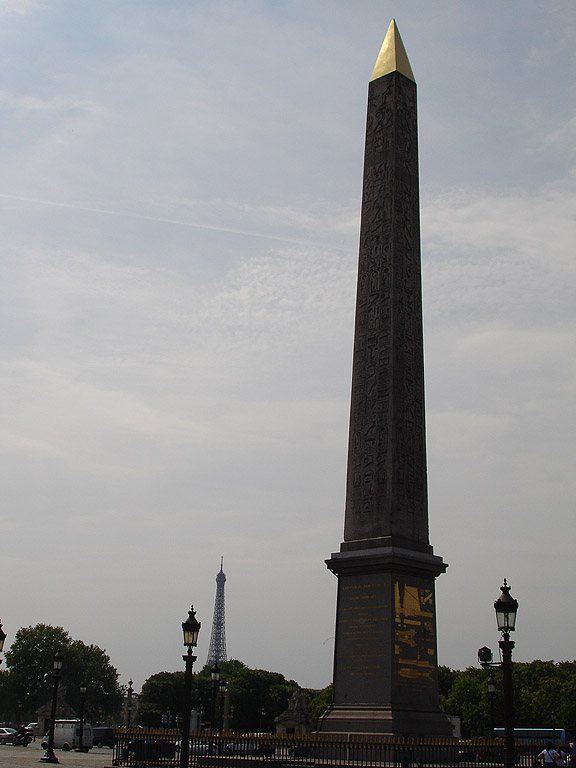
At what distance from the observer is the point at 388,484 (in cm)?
1945

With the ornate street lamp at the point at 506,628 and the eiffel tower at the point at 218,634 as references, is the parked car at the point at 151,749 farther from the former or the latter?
the eiffel tower at the point at 218,634

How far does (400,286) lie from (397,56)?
6.60m

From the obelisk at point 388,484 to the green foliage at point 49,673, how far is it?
72.8 m

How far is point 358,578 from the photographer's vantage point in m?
19.4

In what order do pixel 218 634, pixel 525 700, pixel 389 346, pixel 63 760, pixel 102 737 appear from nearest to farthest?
1. pixel 389 346
2. pixel 63 760
3. pixel 102 737
4. pixel 525 700
5. pixel 218 634

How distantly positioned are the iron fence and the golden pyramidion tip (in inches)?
619

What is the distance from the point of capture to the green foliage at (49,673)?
8754cm

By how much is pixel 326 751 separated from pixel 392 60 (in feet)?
53.8

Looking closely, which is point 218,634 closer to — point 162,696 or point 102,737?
point 162,696

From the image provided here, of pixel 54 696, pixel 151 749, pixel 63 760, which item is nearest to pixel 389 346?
pixel 151 749

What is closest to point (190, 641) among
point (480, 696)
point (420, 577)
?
point (420, 577)

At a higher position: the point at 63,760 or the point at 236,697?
the point at 236,697

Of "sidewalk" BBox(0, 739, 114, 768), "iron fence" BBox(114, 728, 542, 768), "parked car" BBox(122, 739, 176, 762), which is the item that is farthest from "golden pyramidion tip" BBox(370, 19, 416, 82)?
"sidewalk" BBox(0, 739, 114, 768)

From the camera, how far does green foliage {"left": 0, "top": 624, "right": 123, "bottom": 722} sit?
8754cm
